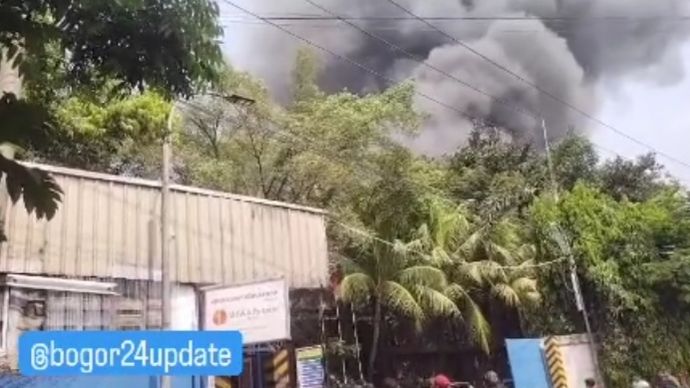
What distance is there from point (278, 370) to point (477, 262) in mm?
6061

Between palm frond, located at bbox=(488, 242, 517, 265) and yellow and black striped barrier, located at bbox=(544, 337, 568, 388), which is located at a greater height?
palm frond, located at bbox=(488, 242, 517, 265)

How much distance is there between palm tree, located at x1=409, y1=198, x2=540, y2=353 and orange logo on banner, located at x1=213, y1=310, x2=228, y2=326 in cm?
658

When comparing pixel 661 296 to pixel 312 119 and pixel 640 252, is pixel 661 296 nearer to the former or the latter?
pixel 640 252

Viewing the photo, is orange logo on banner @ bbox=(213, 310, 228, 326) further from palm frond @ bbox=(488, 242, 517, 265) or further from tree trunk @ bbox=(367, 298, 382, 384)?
palm frond @ bbox=(488, 242, 517, 265)

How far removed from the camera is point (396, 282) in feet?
51.0

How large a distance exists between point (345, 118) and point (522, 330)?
259 inches

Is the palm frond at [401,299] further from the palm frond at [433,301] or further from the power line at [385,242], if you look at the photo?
the power line at [385,242]

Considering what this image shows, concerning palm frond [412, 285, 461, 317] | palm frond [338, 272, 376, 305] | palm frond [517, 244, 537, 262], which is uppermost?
palm frond [517, 244, 537, 262]

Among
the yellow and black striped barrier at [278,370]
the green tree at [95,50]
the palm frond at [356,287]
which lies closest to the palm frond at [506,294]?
the palm frond at [356,287]

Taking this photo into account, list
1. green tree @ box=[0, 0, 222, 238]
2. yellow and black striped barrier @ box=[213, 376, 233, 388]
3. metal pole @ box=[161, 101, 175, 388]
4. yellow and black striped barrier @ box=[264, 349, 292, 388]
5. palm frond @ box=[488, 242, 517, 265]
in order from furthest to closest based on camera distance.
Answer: palm frond @ box=[488, 242, 517, 265] → yellow and black striped barrier @ box=[264, 349, 292, 388] → yellow and black striped barrier @ box=[213, 376, 233, 388] → metal pole @ box=[161, 101, 175, 388] → green tree @ box=[0, 0, 222, 238]

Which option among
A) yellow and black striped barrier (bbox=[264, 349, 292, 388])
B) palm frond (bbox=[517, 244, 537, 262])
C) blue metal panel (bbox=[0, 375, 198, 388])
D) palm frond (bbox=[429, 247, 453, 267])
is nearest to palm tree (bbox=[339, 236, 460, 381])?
palm frond (bbox=[429, 247, 453, 267])

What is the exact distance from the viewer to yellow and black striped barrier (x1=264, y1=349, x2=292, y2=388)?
12.9 meters

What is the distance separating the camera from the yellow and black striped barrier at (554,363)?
15.2 meters

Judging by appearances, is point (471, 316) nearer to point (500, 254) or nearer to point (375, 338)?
point (500, 254)
